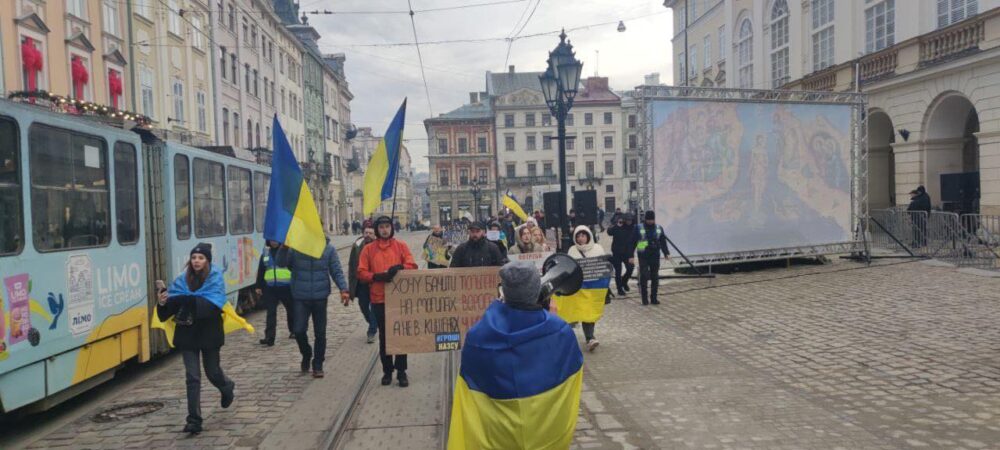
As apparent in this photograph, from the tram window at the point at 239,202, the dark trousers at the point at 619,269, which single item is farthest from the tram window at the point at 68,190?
the dark trousers at the point at 619,269

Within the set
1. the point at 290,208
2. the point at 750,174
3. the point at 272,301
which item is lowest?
the point at 272,301

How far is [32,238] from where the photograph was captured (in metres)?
6.09

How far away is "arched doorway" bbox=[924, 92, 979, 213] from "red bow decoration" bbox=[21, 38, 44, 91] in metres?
26.2

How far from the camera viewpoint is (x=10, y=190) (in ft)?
19.3

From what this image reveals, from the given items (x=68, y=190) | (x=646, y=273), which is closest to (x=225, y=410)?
(x=68, y=190)

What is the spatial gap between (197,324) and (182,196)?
441 centimetres

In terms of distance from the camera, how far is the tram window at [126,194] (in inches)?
305

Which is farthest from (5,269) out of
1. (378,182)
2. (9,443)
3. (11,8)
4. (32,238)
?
(11,8)

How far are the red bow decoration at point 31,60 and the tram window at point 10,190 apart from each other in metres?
16.5

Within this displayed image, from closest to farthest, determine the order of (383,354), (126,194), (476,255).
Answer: (383,354) < (476,255) < (126,194)

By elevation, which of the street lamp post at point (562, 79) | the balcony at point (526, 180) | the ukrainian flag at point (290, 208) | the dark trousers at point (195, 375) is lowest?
the dark trousers at point (195, 375)

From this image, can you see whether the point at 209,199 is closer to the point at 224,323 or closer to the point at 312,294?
the point at 312,294

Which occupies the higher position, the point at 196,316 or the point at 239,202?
the point at 239,202

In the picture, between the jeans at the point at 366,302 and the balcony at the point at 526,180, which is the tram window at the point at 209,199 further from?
the balcony at the point at 526,180
